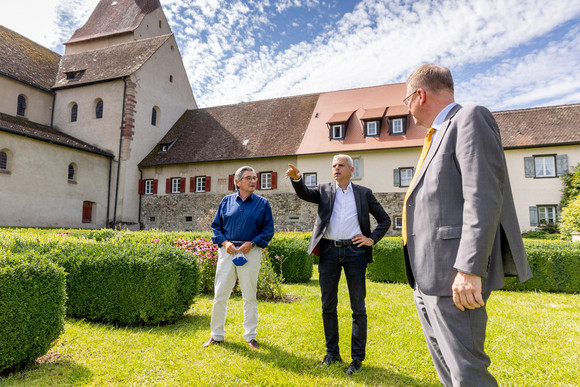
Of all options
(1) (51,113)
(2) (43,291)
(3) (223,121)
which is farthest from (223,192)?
(2) (43,291)

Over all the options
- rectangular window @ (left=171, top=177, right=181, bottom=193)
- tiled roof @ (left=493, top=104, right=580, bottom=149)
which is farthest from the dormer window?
rectangular window @ (left=171, top=177, right=181, bottom=193)

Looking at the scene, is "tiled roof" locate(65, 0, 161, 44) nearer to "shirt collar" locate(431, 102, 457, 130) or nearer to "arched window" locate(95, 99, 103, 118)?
"arched window" locate(95, 99, 103, 118)

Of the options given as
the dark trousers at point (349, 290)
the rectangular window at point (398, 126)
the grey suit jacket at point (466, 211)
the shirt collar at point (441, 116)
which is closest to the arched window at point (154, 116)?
the rectangular window at point (398, 126)

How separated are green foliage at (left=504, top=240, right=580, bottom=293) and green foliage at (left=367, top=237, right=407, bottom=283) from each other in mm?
2508

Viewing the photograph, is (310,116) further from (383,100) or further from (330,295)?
(330,295)

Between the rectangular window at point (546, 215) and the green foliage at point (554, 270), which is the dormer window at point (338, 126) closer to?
the rectangular window at point (546, 215)

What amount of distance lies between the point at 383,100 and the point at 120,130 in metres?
16.7

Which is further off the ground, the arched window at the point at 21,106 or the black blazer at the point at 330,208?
the arched window at the point at 21,106

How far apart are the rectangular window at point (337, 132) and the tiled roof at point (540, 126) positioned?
27.9 ft

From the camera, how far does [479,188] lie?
1.83 meters

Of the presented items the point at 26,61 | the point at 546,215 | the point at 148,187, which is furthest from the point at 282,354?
the point at 26,61

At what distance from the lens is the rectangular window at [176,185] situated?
24000mm

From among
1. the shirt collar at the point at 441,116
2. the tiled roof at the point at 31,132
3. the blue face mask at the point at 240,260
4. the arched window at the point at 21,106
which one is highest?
the arched window at the point at 21,106

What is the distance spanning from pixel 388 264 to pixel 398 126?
1246cm
